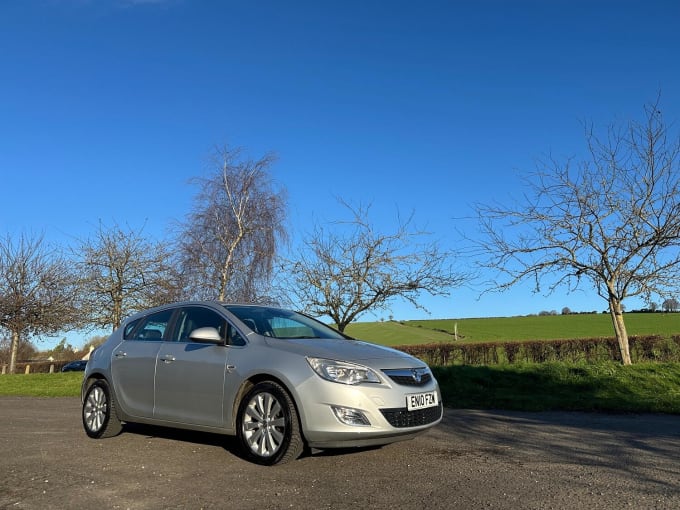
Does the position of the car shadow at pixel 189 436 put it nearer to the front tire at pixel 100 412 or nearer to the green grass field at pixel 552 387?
the front tire at pixel 100 412

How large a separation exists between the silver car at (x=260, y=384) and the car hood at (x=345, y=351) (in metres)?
0.01

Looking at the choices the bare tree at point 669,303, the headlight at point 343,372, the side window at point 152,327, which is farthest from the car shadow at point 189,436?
the bare tree at point 669,303

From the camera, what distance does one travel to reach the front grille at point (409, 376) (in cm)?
538

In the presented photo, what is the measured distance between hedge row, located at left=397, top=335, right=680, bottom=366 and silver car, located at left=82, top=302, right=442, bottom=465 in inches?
633

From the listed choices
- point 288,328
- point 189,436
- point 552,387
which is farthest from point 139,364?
point 552,387

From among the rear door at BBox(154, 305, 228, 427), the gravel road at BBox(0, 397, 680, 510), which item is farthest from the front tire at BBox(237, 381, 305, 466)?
the rear door at BBox(154, 305, 228, 427)

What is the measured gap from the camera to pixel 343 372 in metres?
5.21

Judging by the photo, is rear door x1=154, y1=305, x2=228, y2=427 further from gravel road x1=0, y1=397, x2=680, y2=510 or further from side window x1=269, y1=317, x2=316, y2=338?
side window x1=269, y1=317, x2=316, y2=338

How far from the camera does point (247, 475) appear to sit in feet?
16.0

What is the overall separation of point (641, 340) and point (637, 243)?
8.70m

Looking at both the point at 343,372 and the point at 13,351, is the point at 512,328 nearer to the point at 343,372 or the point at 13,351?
the point at 13,351

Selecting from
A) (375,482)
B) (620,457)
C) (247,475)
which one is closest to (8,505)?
(247,475)

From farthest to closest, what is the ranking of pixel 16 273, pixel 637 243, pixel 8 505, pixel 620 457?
pixel 16 273 < pixel 637 243 < pixel 620 457 < pixel 8 505

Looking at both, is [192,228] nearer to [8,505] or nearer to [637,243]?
[637,243]
